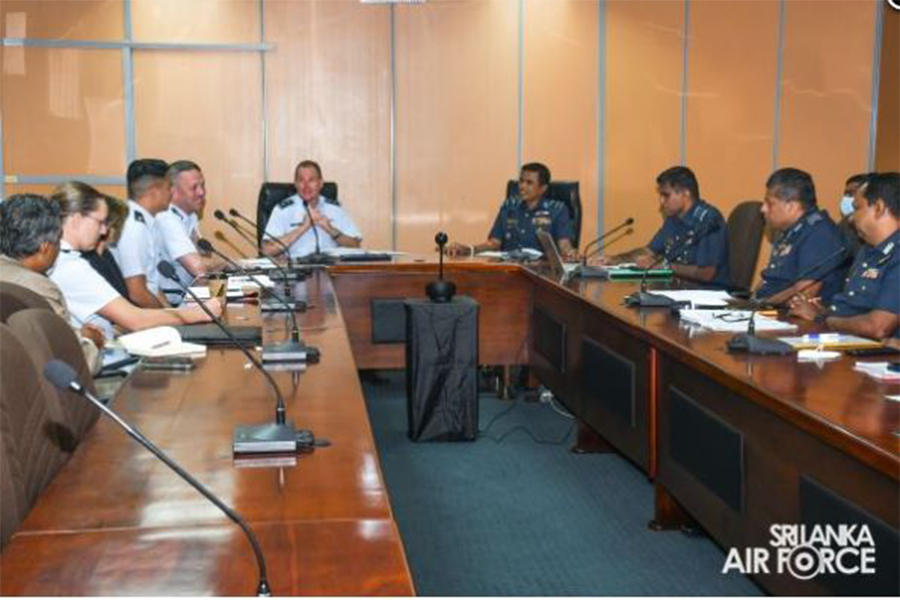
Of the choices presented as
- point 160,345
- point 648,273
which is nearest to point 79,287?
point 160,345

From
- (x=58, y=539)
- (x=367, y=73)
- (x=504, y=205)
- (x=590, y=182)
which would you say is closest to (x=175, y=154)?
(x=367, y=73)

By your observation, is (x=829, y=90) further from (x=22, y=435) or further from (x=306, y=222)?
(x=22, y=435)

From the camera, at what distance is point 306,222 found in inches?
243

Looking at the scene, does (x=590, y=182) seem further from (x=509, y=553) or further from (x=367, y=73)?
(x=509, y=553)

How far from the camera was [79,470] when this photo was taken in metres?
1.92

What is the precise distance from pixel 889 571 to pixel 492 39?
19.9 ft

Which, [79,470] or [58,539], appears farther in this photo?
[79,470]

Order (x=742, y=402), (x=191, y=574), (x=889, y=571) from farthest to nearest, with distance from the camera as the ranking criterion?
(x=742, y=402), (x=889, y=571), (x=191, y=574)

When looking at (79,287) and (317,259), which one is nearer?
(79,287)

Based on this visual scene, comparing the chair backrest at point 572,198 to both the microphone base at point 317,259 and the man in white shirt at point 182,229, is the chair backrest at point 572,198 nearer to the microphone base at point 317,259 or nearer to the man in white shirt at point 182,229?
the microphone base at point 317,259

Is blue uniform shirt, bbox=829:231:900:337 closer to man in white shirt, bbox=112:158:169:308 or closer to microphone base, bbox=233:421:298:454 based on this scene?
microphone base, bbox=233:421:298:454

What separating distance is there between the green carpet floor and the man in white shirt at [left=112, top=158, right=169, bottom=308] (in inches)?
47.1

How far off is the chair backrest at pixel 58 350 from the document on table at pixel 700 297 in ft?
6.95

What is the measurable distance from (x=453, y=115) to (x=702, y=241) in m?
2.76
